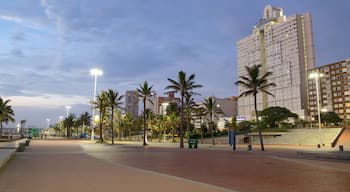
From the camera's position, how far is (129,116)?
88.6 meters

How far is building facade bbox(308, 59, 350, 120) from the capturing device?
411 feet

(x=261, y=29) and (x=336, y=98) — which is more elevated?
(x=261, y=29)

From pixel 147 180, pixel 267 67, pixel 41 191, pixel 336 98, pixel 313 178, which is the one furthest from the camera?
pixel 267 67

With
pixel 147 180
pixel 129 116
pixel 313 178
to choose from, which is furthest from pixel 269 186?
pixel 129 116

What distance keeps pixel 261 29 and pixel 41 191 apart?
15031 cm

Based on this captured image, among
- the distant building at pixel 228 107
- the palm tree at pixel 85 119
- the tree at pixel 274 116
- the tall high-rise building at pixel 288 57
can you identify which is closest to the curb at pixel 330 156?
the tree at pixel 274 116

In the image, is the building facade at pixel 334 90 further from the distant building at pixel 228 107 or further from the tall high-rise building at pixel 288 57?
the distant building at pixel 228 107

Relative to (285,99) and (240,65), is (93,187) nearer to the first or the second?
(285,99)

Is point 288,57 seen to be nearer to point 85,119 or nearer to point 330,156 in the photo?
point 85,119

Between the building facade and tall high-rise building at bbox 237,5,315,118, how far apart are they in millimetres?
4274

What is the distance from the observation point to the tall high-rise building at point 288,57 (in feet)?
438

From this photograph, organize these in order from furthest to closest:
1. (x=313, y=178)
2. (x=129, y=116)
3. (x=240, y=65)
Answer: (x=240, y=65), (x=129, y=116), (x=313, y=178)

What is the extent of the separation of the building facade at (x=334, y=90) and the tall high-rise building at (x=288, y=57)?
427 centimetres

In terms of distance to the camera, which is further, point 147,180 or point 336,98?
point 336,98
